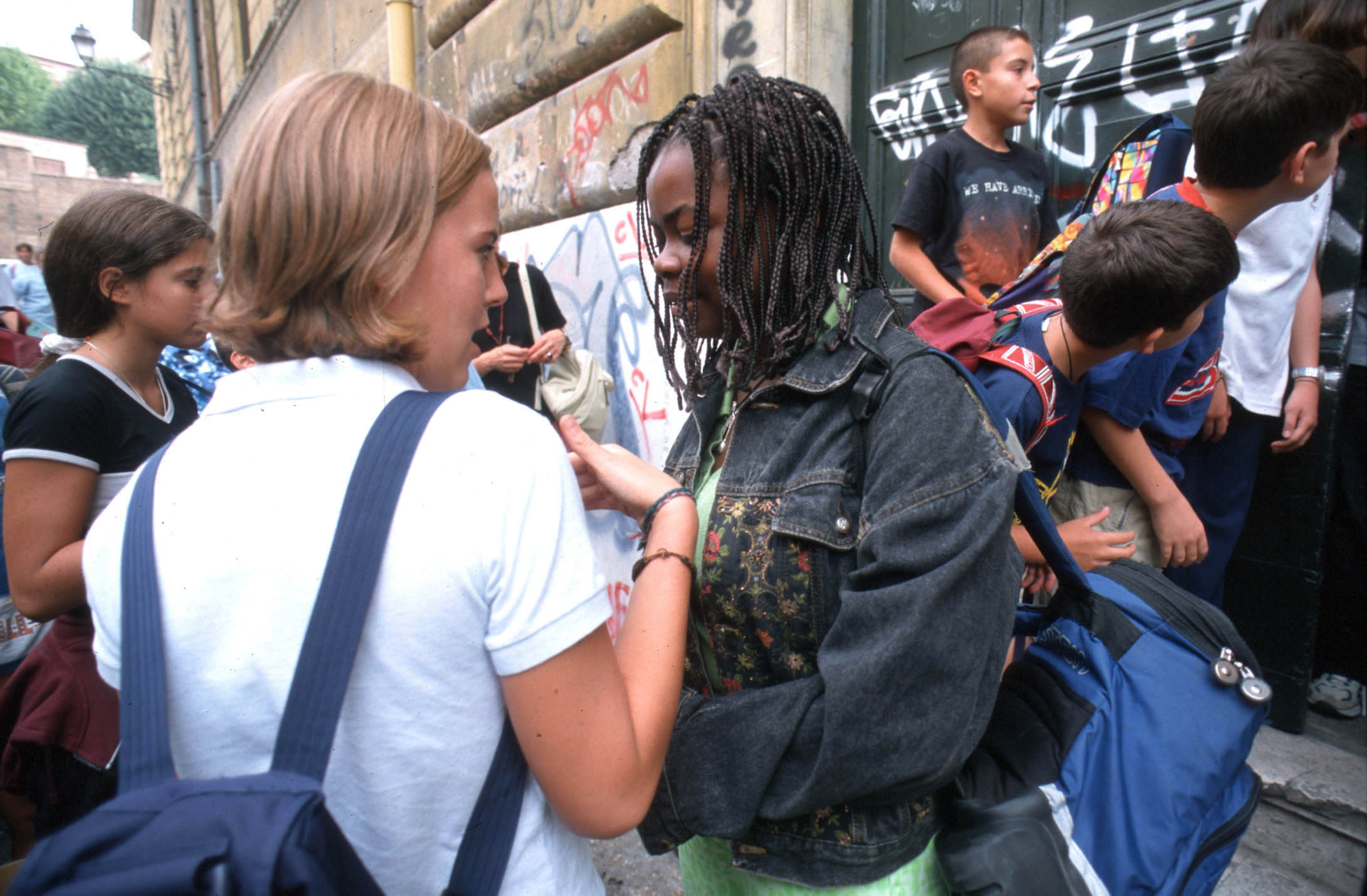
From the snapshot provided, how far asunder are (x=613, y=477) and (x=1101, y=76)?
2294mm

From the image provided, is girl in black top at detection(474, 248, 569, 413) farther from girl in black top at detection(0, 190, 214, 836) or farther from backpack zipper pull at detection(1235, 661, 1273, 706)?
backpack zipper pull at detection(1235, 661, 1273, 706)

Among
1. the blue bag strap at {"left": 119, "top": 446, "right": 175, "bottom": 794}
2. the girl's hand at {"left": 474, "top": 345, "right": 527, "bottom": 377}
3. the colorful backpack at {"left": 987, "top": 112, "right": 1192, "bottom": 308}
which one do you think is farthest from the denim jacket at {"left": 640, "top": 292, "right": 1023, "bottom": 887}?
the girl's hand at {"left": 474, "top": 345, "right": 527, "bottom": 377}

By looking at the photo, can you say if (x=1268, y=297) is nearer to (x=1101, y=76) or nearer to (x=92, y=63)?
(x=1101, y=76)

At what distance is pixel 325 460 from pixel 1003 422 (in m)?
0.85

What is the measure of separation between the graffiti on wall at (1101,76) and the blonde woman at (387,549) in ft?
7.63

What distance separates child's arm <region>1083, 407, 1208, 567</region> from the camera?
1802mm

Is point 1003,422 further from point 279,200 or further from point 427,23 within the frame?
point 427,23

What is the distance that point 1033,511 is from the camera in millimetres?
1040

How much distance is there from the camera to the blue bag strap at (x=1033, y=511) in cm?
103

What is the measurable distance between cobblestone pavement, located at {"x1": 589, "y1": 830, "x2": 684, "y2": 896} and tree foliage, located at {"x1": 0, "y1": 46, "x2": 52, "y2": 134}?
186 feet

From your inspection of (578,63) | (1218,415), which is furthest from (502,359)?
(1218,415)

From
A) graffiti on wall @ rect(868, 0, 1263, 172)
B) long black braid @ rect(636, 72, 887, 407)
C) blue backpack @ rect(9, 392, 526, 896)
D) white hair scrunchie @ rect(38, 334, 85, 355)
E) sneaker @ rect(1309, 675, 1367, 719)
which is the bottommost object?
sneaker @ rect(1309, 675, 1367, 719)

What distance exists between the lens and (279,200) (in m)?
0.81

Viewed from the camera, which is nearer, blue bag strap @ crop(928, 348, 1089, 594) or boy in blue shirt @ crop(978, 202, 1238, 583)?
blue bag strap @ crop(928, 348, 1089, 594)
